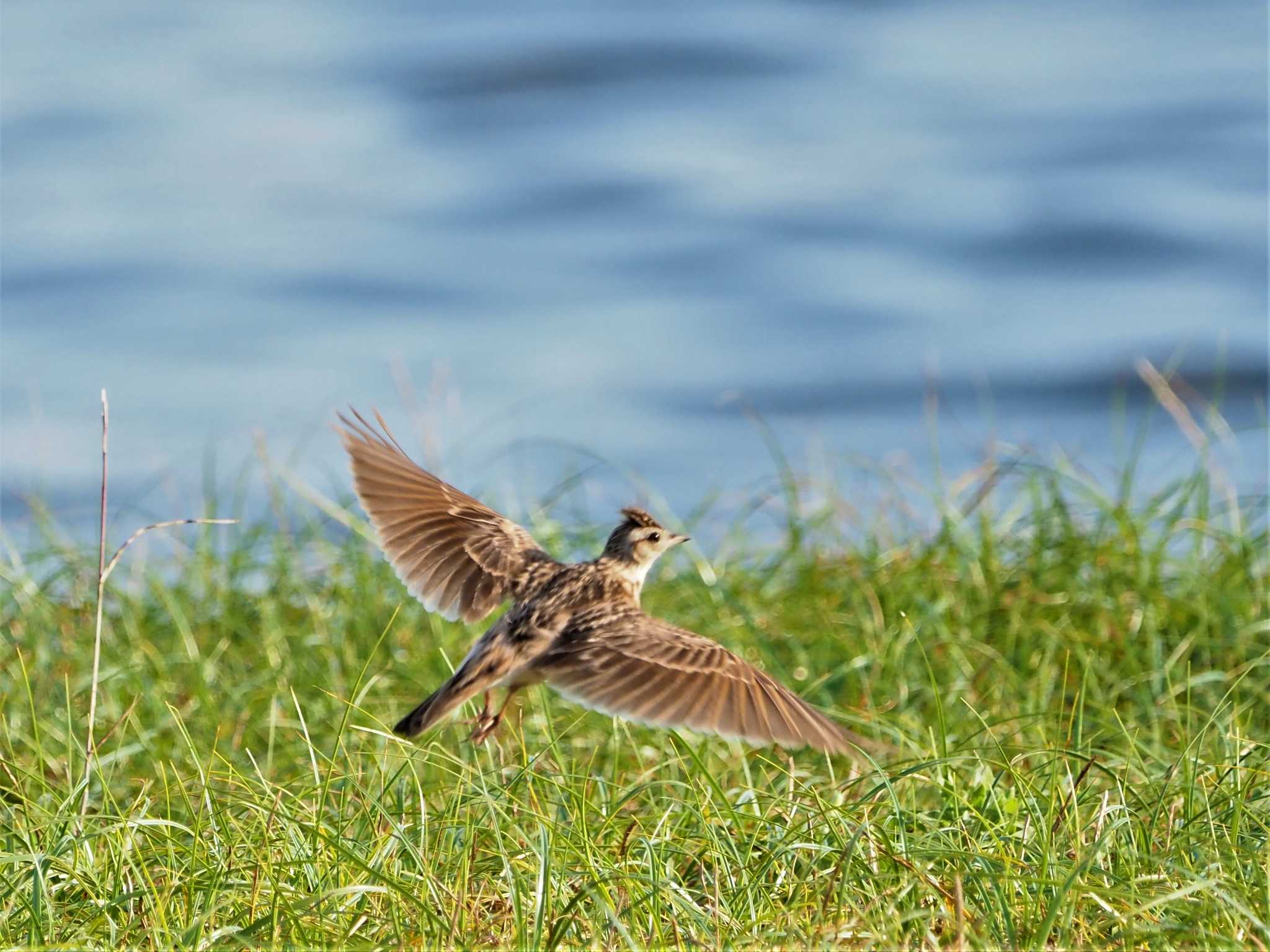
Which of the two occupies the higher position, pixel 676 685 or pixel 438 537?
pixel 438 537

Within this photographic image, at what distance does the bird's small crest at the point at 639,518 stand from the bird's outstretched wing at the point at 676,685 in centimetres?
41

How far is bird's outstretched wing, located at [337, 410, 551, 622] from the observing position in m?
4.77

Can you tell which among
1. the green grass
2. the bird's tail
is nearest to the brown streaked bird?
the bird's tail

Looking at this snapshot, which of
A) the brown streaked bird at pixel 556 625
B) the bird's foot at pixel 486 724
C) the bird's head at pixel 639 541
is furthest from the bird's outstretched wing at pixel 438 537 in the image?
the bird's foot at pixel 486 724

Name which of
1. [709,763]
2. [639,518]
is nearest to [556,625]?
[639,518]

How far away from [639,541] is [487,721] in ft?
1.99

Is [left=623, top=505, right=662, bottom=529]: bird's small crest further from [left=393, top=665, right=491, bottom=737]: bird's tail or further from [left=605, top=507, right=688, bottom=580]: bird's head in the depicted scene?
[left=393, top=665, right=491, bottom=737]: bird's tail

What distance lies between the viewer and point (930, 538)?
7.52 m

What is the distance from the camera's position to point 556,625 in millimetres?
4359

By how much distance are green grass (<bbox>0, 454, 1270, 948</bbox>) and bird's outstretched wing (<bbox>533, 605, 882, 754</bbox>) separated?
0.49ft

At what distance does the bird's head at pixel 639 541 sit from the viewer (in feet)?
15.2

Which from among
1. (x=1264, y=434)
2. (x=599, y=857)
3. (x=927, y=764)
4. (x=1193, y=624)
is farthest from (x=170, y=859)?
(x=1264, y=434)

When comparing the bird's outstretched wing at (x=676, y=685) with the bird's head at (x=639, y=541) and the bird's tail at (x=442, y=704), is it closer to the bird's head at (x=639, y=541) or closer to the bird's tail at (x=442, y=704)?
the bird's tail at (x=442, y=704)

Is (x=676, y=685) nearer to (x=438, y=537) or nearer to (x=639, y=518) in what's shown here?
(x=639, y=518)
